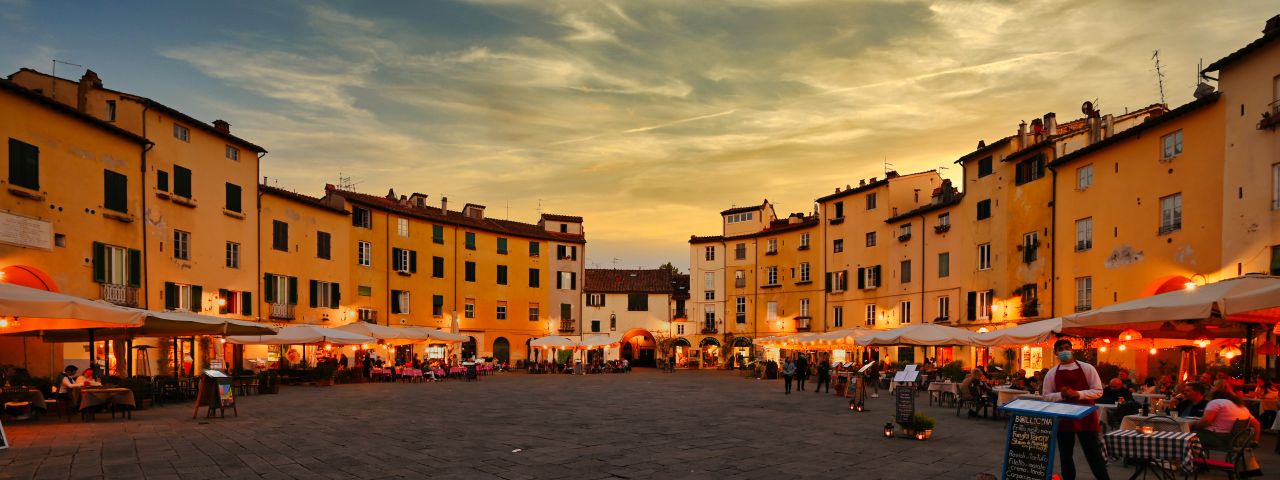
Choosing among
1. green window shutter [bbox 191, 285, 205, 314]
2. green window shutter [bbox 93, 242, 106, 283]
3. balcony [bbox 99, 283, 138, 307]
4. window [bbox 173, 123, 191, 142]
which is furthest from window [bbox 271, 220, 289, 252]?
green window shutter [bbox 93, 242, 106, 283]

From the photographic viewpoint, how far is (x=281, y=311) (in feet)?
123

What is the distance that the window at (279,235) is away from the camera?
123ft

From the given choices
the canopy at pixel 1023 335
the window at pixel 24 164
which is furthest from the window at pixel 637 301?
the window at pixel 24 164

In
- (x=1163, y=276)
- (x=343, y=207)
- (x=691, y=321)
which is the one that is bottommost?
(x=691, y=321)

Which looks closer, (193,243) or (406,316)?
(193,243)

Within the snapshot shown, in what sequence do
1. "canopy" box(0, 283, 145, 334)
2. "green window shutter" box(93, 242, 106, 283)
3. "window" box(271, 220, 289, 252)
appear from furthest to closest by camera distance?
"window" box(271, 220, 289, 252)
"green window shutter" box(93, 242, 106, 283)
"canopy" box(0, 283, 145, 334)

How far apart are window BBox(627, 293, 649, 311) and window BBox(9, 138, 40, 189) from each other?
45780mm

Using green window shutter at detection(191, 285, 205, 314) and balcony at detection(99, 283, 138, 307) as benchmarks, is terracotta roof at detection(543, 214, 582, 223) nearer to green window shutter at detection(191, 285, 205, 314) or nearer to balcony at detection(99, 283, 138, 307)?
green window shutter at detection(191, 285, 205, 314)

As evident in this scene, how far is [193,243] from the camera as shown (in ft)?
103

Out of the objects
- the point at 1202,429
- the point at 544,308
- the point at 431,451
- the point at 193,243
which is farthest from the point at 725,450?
the point at 544,308

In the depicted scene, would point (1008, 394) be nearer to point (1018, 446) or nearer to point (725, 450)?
point (725, 450)

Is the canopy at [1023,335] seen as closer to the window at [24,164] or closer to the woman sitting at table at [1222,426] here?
the woman sitting at table at [1222,426]

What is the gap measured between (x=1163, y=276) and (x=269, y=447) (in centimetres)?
2567

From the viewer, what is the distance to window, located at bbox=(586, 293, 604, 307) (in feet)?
212
